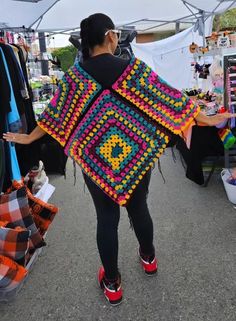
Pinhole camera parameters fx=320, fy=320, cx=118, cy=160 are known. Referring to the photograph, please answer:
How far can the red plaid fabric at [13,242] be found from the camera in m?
1.61

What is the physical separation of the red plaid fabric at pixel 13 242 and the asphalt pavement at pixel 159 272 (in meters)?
0.29

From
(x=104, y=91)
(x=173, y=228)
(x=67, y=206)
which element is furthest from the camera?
(x=67, y=206)

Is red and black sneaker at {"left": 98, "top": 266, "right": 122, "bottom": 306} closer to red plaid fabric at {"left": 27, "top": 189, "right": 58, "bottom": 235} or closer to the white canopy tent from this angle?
red plaid fabric at {"left": 27, "top": 189, "right": 58, "bottom": 235}

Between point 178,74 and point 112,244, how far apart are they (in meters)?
7.03

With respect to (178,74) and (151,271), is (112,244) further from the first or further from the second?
(178,74)

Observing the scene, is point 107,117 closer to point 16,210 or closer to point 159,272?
point 16,210

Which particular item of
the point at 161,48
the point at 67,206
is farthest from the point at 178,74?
the point at 67,206

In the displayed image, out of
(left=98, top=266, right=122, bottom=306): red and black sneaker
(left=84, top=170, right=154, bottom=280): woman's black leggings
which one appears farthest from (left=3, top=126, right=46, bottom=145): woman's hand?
(left=98, top=266, right=122, bottom=306): red and black sneaker

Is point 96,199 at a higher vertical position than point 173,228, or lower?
higher

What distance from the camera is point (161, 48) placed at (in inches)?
299

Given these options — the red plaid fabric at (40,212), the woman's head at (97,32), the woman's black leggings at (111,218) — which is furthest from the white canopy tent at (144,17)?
the woman's black leggings at (111,218)

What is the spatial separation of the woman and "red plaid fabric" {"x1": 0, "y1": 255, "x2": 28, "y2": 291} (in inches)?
17.0

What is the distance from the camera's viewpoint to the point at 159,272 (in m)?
1.87

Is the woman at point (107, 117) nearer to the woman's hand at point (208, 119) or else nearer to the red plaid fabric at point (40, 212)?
the woman's hand at point (208, 119)
